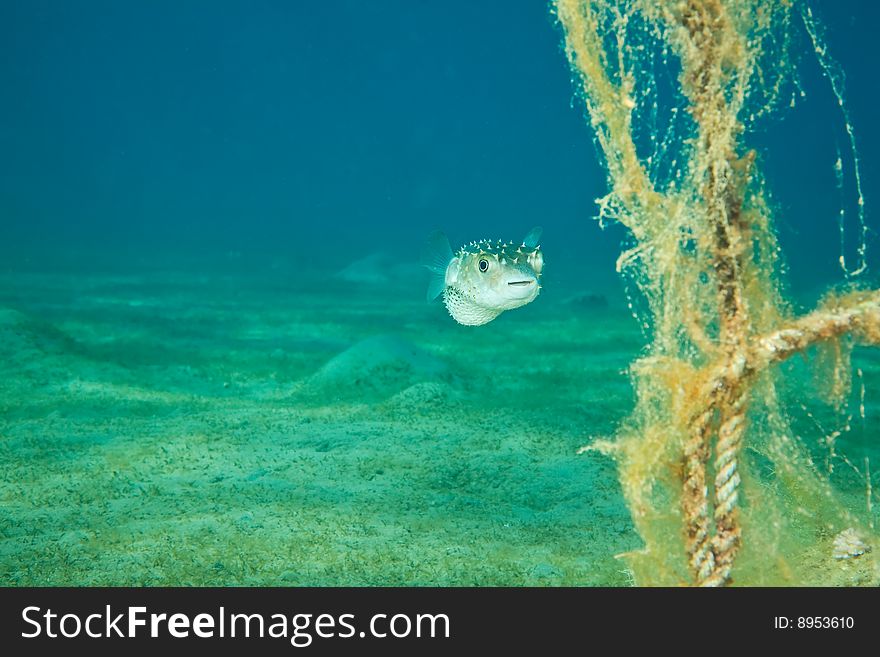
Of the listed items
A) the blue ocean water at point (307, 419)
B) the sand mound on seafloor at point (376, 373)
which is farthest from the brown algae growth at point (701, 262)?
the sand mound on seafloor at point (376, 373)

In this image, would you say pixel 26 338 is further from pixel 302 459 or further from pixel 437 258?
pixel 437 258

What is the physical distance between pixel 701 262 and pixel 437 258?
1947 mm

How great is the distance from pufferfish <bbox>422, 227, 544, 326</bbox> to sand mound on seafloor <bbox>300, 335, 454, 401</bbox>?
356 centimetres

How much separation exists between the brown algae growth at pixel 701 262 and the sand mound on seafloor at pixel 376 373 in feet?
16.9

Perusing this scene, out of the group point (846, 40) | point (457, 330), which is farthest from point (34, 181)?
point (846, 40)

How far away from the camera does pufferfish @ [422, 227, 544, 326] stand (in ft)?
11.2

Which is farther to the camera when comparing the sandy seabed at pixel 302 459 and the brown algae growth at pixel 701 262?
the sandy seabed at pixel 302 459

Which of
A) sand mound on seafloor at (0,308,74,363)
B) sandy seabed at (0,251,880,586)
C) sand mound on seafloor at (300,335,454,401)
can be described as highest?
sand mound on seafloor at (0,308,74,363)

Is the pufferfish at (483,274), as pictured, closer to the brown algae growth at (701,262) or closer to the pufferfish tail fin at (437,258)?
the pufferfish tail fin at (437,258)

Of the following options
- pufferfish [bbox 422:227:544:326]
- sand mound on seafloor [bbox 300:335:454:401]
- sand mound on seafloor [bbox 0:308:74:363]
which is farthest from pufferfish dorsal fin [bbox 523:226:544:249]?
sand mound on seafloor [bbox 0:308:74:363]

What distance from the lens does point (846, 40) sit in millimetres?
102625

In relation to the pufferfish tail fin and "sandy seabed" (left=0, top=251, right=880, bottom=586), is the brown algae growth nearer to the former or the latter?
"sandy seabed" (left=0, top=251, right=880, bottom=586)

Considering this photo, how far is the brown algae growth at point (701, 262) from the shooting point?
6.74 feet

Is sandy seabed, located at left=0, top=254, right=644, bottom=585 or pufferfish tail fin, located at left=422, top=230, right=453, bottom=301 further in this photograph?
pufferfish tail fin, located at left=422, top=230, right=453, bottom=301
